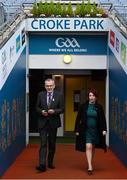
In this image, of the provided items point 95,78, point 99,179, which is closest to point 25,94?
point 95,78

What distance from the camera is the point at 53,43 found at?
43.8 ft

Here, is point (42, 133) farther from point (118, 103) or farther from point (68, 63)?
point (68, 63)

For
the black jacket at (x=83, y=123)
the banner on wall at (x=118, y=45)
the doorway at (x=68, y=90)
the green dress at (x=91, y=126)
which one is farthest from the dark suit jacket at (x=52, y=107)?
the doorway at (x=68, y=90)

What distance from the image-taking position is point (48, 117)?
921 cm

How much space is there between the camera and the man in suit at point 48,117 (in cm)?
915

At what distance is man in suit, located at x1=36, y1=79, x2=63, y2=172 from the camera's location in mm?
9148

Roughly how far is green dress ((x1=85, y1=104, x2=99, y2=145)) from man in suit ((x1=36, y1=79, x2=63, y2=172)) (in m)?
0.54

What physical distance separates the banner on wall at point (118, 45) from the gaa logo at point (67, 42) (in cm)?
99

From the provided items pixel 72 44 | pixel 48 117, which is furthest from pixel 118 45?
pixel 48 117

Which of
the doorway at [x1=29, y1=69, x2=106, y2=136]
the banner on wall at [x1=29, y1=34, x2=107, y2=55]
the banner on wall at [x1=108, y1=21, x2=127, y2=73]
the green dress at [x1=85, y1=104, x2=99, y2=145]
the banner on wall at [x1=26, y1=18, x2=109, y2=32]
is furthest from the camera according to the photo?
the doorway at [x1=29, y1=69, x2=106, y2=136]

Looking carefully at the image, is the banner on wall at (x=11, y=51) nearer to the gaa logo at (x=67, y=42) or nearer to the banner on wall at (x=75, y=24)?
the banner on wall at (x=75, y=24)

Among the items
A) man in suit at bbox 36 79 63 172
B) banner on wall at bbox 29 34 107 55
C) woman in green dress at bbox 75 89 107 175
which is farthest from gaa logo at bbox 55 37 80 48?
woman in green dress at bbox 75 89 107 175

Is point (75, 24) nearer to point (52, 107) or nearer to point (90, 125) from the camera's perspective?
point (52, 107)

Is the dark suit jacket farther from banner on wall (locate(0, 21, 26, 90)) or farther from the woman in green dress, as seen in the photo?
banner on wall (locate(0, 21, 26, 90))
